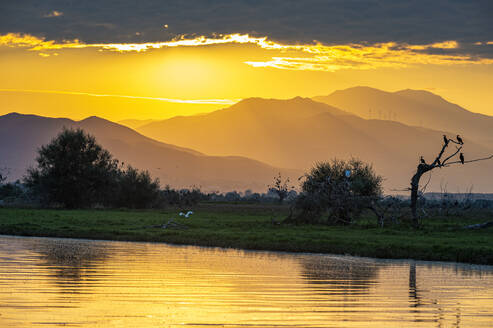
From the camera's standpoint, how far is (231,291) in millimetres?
19594

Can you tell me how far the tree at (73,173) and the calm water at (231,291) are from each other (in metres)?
47.7

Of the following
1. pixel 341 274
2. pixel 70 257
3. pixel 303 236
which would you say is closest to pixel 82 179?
pixel 303 236

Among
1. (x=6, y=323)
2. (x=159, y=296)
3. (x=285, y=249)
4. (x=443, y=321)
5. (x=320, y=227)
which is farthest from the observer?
(x=320, y=227)

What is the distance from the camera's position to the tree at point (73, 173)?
77.0 metres

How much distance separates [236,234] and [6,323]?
81.1ft

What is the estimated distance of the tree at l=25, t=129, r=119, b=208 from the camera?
253ft

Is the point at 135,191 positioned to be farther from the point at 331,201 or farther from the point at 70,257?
the point at 70,257

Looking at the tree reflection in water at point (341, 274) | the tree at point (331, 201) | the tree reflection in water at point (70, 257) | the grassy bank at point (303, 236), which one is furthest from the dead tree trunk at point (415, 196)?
the tree reflection in water at point (70, 257)

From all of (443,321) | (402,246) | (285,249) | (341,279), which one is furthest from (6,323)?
(402,246)

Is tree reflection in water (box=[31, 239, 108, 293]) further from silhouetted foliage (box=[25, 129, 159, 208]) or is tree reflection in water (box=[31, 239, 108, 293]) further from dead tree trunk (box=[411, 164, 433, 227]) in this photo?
silhouetted foliage (box=[25, 129, 159, 208])

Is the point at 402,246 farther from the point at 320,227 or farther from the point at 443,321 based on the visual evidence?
the point at 443,321

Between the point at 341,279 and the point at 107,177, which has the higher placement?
the point at 107,177

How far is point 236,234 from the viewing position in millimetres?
38625

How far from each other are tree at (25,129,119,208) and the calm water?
47.7 meters
